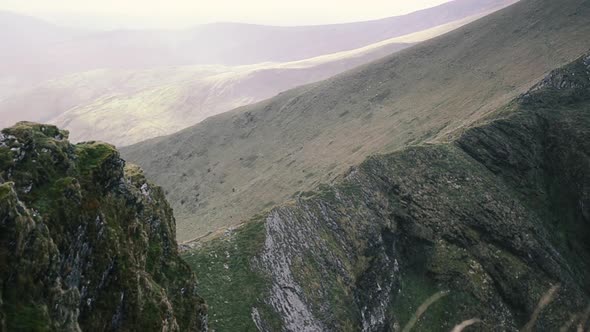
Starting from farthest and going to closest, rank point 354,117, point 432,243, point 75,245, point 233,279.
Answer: point 354,117 < point 432,243 < point 233,279 < point 75,245

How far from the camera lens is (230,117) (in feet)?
311

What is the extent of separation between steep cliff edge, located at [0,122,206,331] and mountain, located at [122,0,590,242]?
31.9m

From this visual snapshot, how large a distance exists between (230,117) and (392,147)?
5309cm

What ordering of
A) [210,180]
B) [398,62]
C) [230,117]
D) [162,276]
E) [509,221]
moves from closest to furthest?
[162,276] < [509,221] < [210,180] < [398,62] < [230,117]

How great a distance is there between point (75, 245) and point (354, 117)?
62.4 m

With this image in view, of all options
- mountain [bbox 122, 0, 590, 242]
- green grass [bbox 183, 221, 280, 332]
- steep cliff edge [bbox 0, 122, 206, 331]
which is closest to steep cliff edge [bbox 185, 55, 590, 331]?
green grass [bbox 183, 221, 280, 332]

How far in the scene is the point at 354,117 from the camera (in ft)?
232

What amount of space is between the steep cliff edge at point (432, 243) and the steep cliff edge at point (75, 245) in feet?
28.8

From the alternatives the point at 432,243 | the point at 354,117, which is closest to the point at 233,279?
the point at 432,243

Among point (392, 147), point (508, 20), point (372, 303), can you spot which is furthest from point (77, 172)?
point (508, 20)

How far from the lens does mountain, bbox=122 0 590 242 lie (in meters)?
52.1

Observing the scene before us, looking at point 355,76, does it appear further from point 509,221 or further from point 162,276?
point 162,276

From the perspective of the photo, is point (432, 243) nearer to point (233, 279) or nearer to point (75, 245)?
point (233, 279)

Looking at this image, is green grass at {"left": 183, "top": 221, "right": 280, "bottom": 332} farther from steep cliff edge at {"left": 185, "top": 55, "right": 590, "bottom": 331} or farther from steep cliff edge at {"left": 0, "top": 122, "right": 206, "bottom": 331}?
steep cliff edge at {"left": 0, "top": 122, "right": 206, "bottom": 331}
